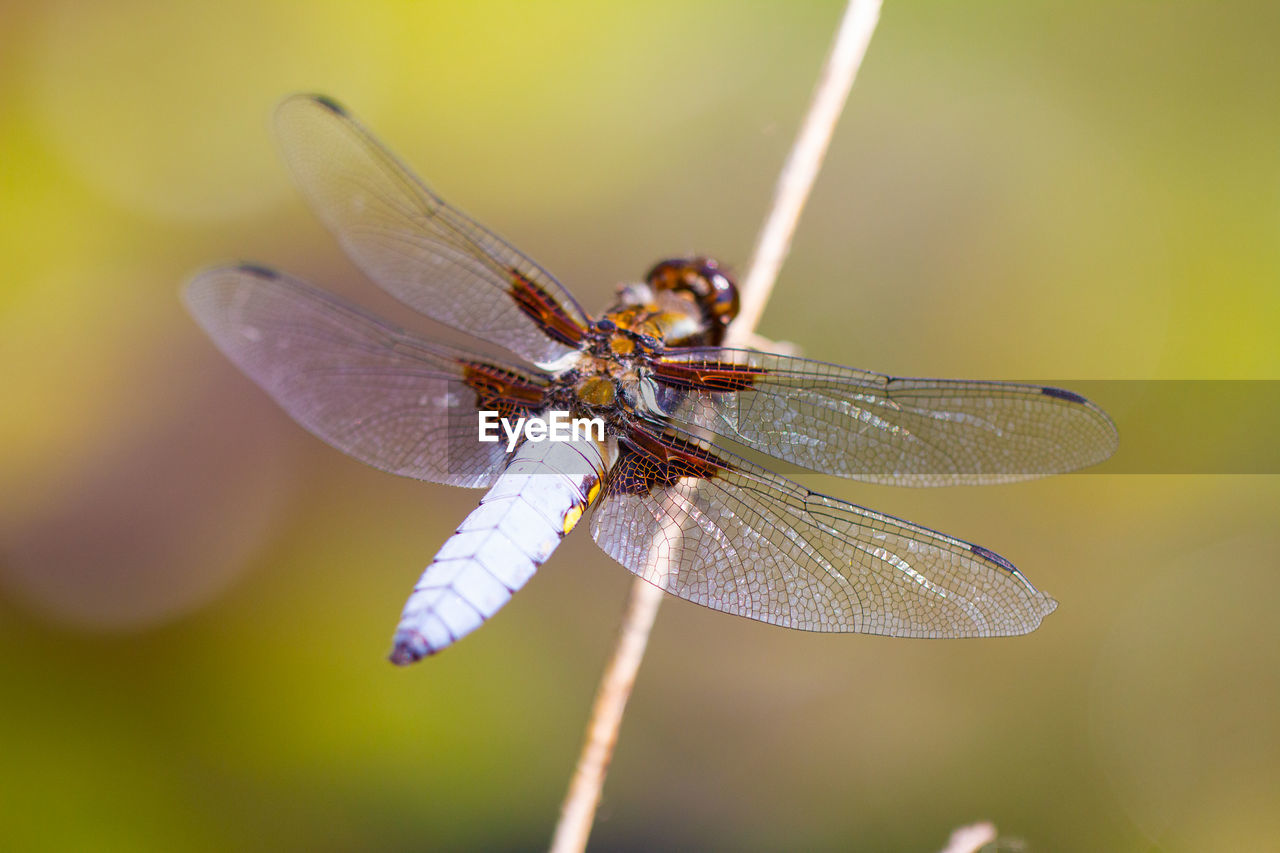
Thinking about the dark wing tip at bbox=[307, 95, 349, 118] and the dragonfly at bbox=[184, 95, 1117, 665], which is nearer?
the dragonfly at bbox=[184, 95, 1117, 665]

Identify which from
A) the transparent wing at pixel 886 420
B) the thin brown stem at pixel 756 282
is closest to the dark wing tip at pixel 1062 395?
the transparent wing at pixel 886 420

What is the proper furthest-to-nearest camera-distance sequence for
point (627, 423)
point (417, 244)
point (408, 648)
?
1. point (417, 244)
2. point (627, 423)
3. point (408, 648)

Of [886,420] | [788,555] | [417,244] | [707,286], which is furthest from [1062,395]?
[417,244]

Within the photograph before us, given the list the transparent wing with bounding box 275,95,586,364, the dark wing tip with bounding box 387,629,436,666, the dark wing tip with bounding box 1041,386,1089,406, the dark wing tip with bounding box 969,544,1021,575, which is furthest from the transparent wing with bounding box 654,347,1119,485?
the dark wing tip with bounding box 387,629,436,666

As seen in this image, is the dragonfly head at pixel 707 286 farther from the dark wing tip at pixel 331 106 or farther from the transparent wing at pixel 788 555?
the dark wing tip at pixel 331 106

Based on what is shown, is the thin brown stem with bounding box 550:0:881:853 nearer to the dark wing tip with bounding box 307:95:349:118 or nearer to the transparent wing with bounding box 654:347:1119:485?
the transparent wing with bounding box 654:347:1119:485

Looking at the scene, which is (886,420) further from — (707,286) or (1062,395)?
(707,286)
